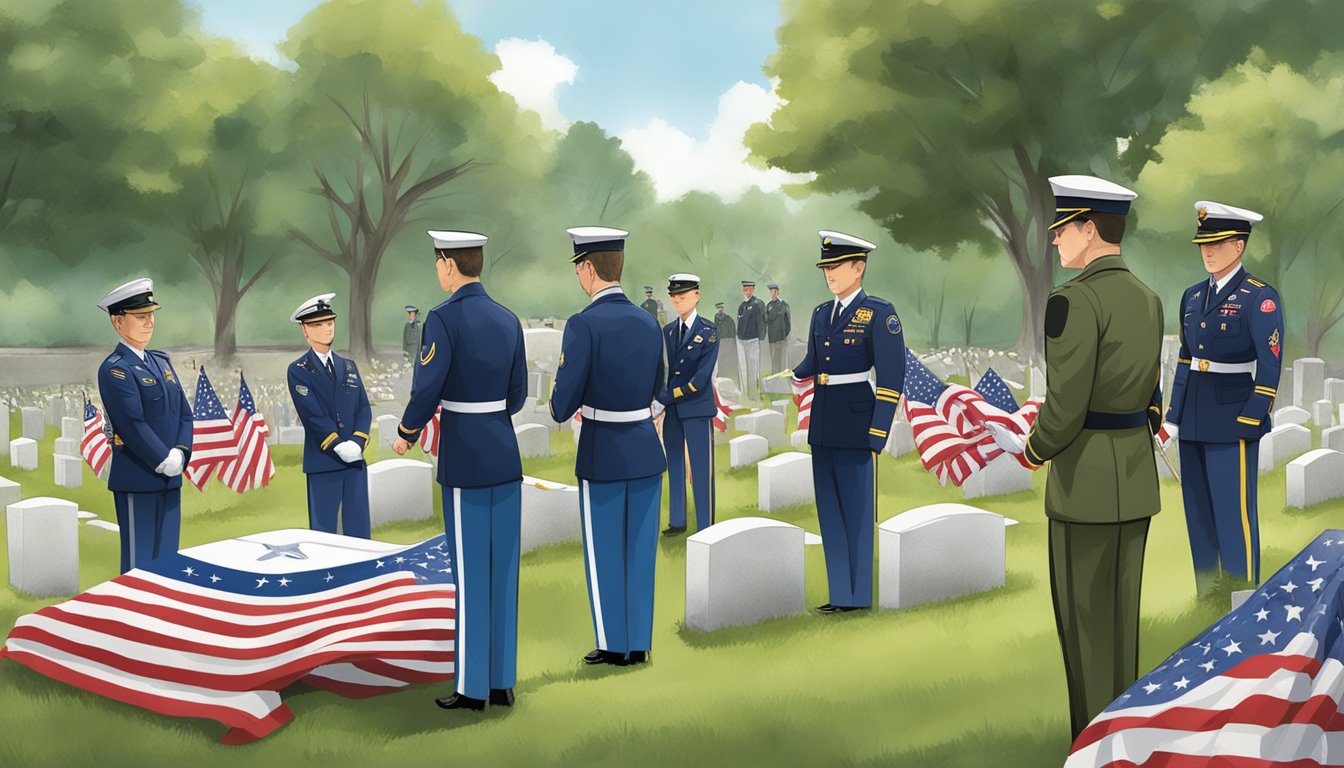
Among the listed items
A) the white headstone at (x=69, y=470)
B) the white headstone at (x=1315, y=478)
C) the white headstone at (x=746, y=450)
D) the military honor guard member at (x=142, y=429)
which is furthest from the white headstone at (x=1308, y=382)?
the white headstone at (x=69, y=470)

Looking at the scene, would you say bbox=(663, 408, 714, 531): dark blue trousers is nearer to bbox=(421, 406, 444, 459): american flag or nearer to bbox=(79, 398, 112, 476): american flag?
bbox=(421, 406, 444, 459): american flag

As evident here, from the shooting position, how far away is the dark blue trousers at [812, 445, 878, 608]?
732 centimetres

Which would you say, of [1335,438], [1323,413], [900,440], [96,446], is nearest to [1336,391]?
[1323,413]

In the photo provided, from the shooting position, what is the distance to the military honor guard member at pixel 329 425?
7.64m

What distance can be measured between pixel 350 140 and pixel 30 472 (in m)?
16.5

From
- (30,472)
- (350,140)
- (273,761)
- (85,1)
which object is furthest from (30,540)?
(350,140)

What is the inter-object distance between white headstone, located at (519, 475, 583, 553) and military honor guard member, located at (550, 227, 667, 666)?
2.80 metres

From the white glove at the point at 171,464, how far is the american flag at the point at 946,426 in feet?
14.5

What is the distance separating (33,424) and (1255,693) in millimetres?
15642

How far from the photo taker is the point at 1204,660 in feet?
12.8

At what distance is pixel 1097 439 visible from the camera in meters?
4.56

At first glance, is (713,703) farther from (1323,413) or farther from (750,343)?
(750,343)

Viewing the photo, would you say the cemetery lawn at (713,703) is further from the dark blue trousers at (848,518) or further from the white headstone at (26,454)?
the white headstone at (26,454)

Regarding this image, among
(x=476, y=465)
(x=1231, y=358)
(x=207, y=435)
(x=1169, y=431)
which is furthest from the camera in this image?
(x=207, y=435)
